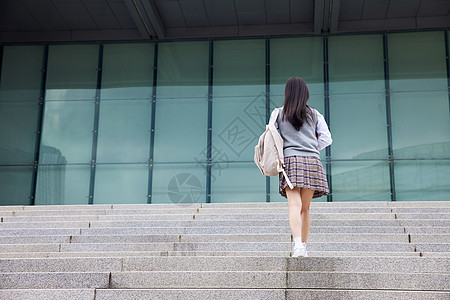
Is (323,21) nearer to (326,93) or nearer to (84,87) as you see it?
(326,93)

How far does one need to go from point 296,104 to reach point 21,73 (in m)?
11.2

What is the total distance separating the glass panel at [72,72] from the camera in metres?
14.6

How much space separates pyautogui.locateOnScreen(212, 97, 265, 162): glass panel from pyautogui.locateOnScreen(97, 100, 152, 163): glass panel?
5.67 feet

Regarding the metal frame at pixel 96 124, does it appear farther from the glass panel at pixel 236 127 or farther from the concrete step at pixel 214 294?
the concrete step at pixel 214 294

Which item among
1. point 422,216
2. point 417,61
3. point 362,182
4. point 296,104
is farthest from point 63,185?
point 296,104

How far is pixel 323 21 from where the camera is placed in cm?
1379

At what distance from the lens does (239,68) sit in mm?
Result: 14469

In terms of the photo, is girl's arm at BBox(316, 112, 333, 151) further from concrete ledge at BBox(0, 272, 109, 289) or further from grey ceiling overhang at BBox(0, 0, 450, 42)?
grey ceiling overhang at BBox(0, 0, 450, 42)

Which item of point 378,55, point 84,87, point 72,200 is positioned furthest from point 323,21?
point 72,200

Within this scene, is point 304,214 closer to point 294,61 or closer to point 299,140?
point 299,140

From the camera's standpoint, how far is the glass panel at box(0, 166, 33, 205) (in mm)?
14039

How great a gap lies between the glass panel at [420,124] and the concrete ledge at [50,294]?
1021 cm

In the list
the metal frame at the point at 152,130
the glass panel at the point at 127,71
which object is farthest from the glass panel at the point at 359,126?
the glass panel at the point at 127,71

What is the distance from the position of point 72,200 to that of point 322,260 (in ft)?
33.0
